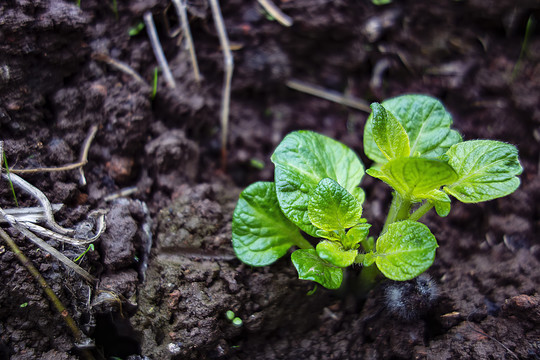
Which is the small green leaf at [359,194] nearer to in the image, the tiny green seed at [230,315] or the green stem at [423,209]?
the green stem at [423,209]

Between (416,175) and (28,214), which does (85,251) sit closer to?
(28,214)

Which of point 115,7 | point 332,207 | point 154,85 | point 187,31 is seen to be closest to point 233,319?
point 332,207

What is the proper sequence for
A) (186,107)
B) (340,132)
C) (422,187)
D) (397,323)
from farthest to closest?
(340,132)
(186,107)
(397,323)
(422,187)

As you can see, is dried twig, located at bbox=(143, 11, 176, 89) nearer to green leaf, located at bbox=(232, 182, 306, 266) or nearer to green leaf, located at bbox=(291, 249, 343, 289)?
green leaf, located at bbox=(232, 182, 306, 266)

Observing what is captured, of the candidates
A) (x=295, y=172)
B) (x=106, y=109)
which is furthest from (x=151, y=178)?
(x=295, y=172)

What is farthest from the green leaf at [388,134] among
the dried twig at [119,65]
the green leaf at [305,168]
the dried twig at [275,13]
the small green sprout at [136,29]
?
the small green sprout at [136,29]

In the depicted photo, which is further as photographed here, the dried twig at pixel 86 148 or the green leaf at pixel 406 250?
the dried twig at pixel 86 148

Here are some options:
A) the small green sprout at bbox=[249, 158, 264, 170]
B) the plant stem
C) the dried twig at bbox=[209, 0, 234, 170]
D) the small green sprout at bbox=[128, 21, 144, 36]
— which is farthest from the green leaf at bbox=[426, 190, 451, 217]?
the small green sprout at bbox=[128, 21, 144, 36]

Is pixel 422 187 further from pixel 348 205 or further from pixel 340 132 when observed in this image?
pixel 340 132
